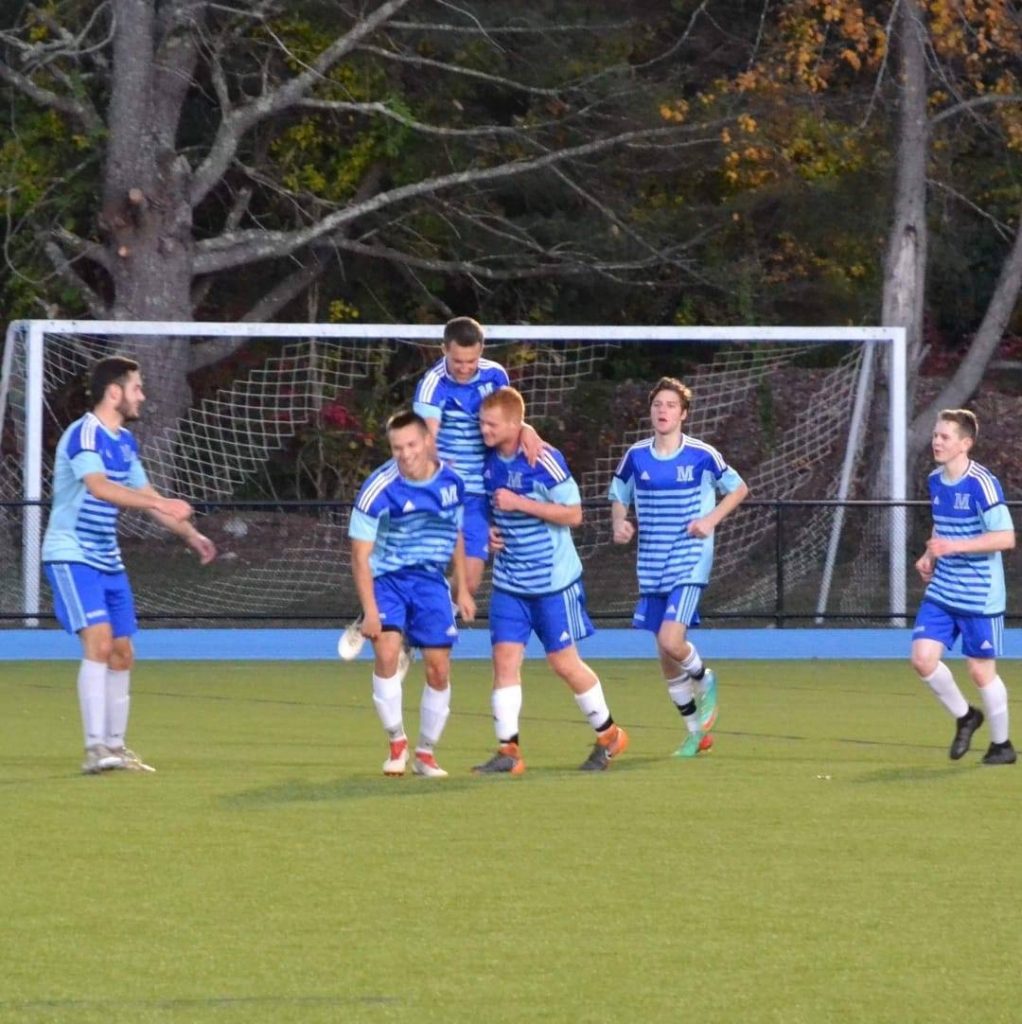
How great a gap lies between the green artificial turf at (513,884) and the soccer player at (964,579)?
0.30 meters

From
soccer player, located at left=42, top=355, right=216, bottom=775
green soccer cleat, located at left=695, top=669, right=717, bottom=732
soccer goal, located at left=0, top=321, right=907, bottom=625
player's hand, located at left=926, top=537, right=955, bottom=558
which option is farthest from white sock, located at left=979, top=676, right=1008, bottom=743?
soccer goal, located at left=0, top=321, right=907, bottom=625

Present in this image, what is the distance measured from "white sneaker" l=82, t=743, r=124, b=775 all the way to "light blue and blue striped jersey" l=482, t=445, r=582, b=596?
1.84m

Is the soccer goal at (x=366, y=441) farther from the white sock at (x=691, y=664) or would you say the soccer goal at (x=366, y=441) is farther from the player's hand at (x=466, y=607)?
the player's hand at (x=466, y=607)

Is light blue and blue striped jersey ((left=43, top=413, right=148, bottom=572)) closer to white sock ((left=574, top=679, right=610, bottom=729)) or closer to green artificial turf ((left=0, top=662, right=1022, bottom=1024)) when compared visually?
green artificial turf ((left=0, top=662, right=1022, bottom=1024))

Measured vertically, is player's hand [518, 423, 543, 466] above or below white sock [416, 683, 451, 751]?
above

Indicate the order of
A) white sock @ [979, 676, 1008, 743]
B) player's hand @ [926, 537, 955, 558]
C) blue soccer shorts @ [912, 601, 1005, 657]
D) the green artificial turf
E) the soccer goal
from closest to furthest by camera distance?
the green artificial turf, player's hand @ [926, 537, 955, 558], blue soccer shorts @ [912, 601, 1005, 657], white sock @ [979, 676, 1008, 743], the soccer goal

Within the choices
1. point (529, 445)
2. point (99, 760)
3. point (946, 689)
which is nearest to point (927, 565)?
point (946, 689)

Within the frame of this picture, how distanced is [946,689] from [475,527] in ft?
7.60

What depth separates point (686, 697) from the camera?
413 inches

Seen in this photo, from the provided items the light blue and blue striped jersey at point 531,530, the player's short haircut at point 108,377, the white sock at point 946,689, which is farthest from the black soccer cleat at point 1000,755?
the player's short haircut at point 108,377

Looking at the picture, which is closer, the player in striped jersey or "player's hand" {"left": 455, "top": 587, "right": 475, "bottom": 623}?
"player's hand" {"left": 455, "top": 587, "right": 475, "bottom": 623}

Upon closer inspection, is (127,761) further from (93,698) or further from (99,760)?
(93,698)

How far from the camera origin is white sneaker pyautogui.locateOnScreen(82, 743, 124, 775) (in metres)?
9.39

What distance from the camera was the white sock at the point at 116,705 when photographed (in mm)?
9508
